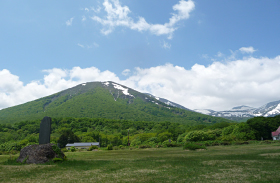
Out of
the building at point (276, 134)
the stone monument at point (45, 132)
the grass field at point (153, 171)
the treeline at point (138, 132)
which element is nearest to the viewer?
the grass field at point (153, 171)

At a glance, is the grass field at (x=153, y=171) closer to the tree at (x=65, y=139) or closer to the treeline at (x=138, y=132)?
the treeline at (x=138, y=132)

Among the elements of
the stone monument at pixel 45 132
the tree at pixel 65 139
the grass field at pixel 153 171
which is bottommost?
the tree at pixel 65 139

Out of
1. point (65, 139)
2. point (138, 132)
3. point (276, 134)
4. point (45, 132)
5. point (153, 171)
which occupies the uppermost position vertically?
point (45, 132)

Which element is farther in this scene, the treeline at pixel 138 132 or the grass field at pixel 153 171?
the treeline at pixel 138 132

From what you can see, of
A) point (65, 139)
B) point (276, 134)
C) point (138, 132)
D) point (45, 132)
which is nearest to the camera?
point (45, 132)

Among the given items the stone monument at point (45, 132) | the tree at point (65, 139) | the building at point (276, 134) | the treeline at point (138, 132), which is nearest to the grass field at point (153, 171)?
the stone monument at point (45, 132)

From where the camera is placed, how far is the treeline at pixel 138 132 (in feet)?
184

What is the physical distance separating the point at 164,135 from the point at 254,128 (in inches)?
1186

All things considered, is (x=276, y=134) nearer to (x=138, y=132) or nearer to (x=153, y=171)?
(x=153, y=171)

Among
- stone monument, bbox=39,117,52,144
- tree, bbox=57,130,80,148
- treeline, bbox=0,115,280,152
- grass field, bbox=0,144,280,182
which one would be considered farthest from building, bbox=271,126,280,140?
tree, bbox=57,130,80,148

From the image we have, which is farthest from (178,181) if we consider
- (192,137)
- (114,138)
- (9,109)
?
(9,109)

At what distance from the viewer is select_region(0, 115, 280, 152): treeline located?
5597 cm

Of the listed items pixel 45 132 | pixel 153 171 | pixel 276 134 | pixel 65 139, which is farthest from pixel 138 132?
pixel 153 171

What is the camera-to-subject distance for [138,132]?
113375 mm
